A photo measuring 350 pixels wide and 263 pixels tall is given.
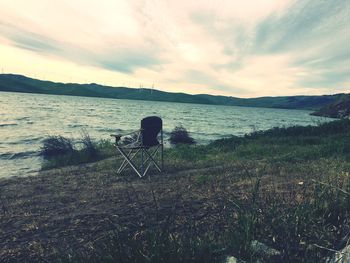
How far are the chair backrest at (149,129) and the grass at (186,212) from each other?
110cm

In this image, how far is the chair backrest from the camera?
919cm

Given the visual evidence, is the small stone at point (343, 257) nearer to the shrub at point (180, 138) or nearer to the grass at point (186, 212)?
the grass at point (186, 212)

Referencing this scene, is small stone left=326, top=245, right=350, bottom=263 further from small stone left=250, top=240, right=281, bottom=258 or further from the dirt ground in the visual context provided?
the dirt ground

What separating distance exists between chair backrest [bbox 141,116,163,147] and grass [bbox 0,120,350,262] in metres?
1.10

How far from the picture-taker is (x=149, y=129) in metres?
9.31

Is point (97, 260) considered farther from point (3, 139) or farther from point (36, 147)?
point (3, 139)

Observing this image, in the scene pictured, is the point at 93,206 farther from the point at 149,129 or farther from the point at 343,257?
the point at 343,257

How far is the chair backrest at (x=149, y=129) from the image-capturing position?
9.19m

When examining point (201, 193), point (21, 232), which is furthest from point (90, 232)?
point (201, 193)

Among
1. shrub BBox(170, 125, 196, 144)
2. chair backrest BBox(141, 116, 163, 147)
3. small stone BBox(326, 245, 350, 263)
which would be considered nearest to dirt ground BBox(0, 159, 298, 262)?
chair backrest BBox(141, 116, 163, 147)

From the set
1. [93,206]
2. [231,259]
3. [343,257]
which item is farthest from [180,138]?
[343,257]

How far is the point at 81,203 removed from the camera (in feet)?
20.7

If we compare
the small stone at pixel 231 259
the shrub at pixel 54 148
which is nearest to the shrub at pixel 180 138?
the shrub at pixel 54 148

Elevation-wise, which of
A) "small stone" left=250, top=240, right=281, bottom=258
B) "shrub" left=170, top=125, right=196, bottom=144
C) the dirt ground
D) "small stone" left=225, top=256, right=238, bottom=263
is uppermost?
"small stone" left=250, top=240, right=281, bottom=258
